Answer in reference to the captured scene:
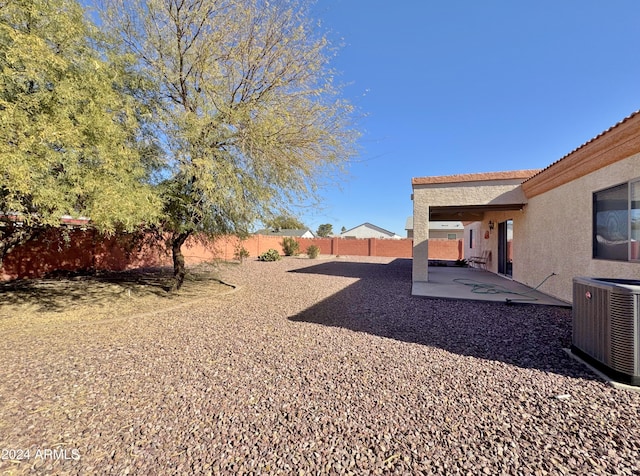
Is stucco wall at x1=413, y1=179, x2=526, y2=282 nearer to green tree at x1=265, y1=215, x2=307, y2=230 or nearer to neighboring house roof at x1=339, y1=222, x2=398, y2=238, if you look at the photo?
green tree at x1=265, y1=215, x2=307, y2=230

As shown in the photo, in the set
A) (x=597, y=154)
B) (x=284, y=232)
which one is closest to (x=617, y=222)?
(x=597, y=154)

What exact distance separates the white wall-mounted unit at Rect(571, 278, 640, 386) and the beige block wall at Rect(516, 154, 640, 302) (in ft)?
7.07

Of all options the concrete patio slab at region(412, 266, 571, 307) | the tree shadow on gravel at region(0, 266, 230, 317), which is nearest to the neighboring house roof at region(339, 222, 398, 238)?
the concrete patio slab at region(412, 266, 571, 307)

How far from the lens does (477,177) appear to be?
9.39 m

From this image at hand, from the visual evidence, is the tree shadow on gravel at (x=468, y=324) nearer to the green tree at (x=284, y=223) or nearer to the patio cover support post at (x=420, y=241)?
the green tree at (x=284, y=223)

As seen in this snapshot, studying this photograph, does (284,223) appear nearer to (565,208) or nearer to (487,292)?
(487,292)

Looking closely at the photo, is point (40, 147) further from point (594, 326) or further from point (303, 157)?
point (594, 326)

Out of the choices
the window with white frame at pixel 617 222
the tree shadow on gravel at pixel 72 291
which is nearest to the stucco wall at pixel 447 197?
the window with white frame at pixel 617 222

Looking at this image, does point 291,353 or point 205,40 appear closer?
point 291,353

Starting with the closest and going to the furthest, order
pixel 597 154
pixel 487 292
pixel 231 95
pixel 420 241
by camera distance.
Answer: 1. pixel 597 154
2. pixel 231 95
3. pixel 487 292
4. pixel 420 241

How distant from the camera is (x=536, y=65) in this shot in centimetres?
818

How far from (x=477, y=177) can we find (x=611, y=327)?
7198 mm

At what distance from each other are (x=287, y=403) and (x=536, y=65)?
424 inches

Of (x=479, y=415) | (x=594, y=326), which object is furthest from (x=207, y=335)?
(x=594, y=326)
